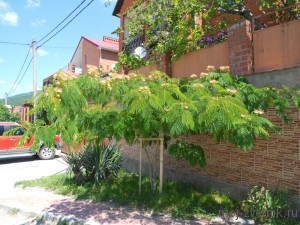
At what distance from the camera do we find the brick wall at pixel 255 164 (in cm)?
596

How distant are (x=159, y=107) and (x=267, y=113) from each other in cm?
242

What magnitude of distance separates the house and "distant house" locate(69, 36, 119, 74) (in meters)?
17.8

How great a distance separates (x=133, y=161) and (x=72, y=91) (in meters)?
6.02

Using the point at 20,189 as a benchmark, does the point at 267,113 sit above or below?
above

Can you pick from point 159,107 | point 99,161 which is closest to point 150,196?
point 99,161

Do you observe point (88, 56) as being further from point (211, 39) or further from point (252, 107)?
point (252, 107)

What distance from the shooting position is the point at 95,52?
27812 millimetres

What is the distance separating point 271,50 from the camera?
6426 mm

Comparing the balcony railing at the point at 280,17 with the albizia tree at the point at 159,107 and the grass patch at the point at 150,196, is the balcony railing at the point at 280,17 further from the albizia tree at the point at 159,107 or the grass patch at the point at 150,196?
the grass patch at the point at 150,196

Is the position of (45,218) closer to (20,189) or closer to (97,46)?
(20,189)

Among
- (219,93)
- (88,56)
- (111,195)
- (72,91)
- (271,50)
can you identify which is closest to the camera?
(72,91)

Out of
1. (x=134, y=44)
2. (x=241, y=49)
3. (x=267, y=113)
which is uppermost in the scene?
(x=134, y=44)

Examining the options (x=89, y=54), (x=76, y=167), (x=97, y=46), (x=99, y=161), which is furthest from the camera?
(x=89, y=54)

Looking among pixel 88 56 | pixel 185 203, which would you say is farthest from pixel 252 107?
pixel 88 56
